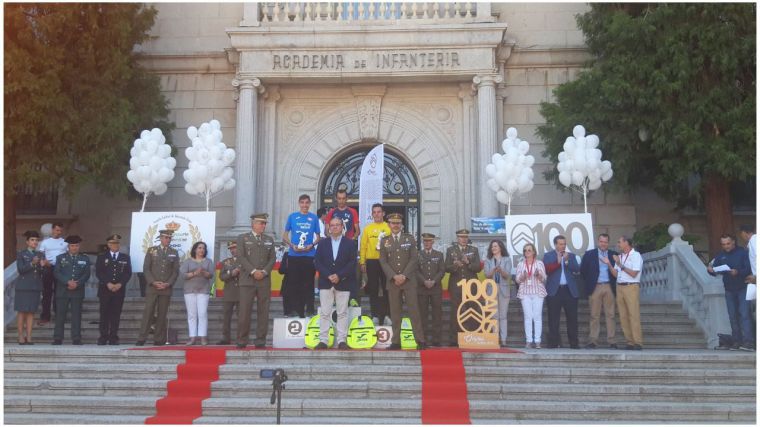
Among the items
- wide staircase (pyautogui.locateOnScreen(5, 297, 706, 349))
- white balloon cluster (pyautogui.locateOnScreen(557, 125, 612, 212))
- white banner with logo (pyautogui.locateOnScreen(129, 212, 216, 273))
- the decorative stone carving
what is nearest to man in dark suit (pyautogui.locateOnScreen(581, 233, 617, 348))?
wide staircase (pyautogui.locateOnScreen(5, 297, 706, 349))

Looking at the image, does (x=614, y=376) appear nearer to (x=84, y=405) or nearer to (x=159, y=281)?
(x=84, y=405)

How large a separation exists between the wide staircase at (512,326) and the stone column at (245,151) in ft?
11.5

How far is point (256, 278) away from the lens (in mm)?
11305

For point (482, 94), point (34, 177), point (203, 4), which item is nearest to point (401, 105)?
point (482, 94)

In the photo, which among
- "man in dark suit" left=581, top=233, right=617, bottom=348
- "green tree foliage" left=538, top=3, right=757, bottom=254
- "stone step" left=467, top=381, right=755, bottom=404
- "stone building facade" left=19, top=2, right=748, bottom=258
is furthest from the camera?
"stone building facade" left=19, top=2, right=748, bottom=258

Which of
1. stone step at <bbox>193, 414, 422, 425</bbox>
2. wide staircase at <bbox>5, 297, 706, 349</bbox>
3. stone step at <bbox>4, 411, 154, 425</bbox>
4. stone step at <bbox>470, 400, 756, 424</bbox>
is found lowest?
stone step at <bbox>4, 411, 154, 425</bbox>

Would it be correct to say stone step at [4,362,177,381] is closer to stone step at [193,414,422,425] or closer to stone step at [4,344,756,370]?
stone step at [4,344,756,370]

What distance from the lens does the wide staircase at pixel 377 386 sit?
870cm

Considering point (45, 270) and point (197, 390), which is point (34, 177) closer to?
point (45, 270)

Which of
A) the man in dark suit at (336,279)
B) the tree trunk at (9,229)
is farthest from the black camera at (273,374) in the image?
the tree trunk at (9,229)

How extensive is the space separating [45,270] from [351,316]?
5.45m

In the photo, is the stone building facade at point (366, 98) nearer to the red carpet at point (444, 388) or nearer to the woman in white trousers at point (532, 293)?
the woman in white trousers at point (532, 293)

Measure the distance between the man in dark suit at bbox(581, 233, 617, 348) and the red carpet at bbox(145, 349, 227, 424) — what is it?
A: 224 inches

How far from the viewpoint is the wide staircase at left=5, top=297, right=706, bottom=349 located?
1252cm
